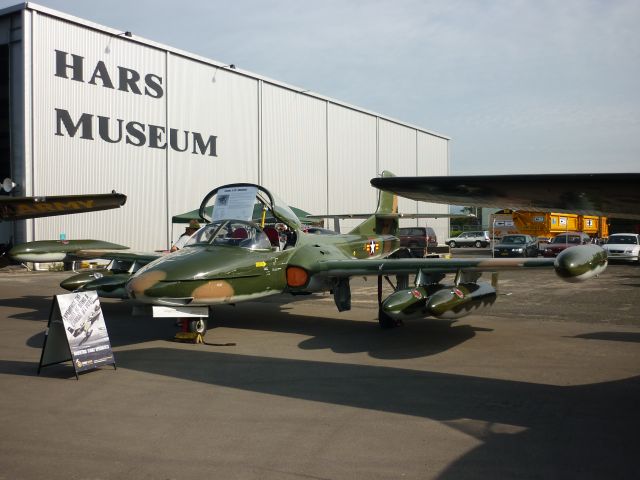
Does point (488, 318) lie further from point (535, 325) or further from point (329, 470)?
point (329, 470)

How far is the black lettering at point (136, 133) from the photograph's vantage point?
27.6m

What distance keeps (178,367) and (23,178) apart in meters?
19.9

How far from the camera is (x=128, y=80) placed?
90.4 feet

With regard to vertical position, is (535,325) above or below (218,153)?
below

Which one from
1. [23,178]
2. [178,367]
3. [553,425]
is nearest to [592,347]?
[553,425]

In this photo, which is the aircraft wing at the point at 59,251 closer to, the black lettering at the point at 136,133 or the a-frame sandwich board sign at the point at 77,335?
the a-frame sandwich board sign at the point at 77,335

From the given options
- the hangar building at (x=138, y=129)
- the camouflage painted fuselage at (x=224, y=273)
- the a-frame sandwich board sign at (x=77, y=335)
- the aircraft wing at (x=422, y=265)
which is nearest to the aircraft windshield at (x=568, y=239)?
the hangar building at (x=138, y=129)

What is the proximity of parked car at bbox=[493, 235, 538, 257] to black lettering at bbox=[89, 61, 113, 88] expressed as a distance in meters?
20.3

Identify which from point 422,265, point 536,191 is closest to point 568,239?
point 422,265

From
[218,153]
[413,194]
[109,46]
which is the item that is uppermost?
[109,46]

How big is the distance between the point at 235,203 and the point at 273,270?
1432 millimetres

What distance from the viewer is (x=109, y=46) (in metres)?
26.7

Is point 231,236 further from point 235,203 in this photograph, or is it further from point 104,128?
point 104,128

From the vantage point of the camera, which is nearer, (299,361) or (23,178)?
(299,361)
